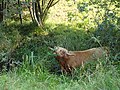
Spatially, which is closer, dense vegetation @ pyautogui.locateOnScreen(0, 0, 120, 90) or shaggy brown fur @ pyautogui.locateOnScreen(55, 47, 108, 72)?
dense vegetation @ pyautogui.locateOnScreen(0, 0, 120, 90)

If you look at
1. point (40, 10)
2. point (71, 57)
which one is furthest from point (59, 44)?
point (40, 10)

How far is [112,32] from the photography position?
293 inches

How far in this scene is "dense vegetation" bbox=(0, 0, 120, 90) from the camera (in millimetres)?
4613

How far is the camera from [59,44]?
8.09 meters

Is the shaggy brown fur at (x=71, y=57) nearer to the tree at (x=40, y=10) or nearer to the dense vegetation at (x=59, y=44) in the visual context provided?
the dense vegetation at (x=59, y=44)

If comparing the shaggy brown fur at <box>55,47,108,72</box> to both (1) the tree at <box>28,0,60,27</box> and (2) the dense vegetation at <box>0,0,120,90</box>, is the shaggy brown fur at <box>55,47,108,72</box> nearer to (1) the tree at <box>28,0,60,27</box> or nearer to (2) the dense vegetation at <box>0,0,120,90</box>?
(2) the dense vegetation at <box>0,0,120,90</box>

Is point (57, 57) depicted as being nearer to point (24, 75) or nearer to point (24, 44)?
point (24, 75)

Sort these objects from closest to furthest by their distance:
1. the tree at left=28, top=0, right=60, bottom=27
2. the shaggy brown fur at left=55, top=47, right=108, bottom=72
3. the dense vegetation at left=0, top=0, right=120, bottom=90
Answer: the dense vegetation at left=0, top=0, right=120, bottom=90
the shaggy brown fur at left=55, top=47, right=108, bottom=72
the tree at left=28, top=0, right=60, bottom=27

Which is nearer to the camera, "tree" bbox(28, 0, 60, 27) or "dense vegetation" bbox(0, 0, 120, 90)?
"dense vegetation" bbox(0, 0, 120, 90)

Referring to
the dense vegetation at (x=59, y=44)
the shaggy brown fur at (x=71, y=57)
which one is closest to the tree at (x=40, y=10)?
the dense vegetation at (x=59, y=44)

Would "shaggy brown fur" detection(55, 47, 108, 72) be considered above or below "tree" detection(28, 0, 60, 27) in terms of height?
below

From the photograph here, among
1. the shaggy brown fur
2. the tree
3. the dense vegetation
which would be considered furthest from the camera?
the tree

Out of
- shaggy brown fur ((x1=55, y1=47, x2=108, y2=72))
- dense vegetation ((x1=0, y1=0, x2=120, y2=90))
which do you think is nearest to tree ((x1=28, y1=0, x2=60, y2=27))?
dense vegetation ((x1=0, y1=0, x2=120, y2=90))

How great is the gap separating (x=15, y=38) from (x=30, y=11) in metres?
1.59
